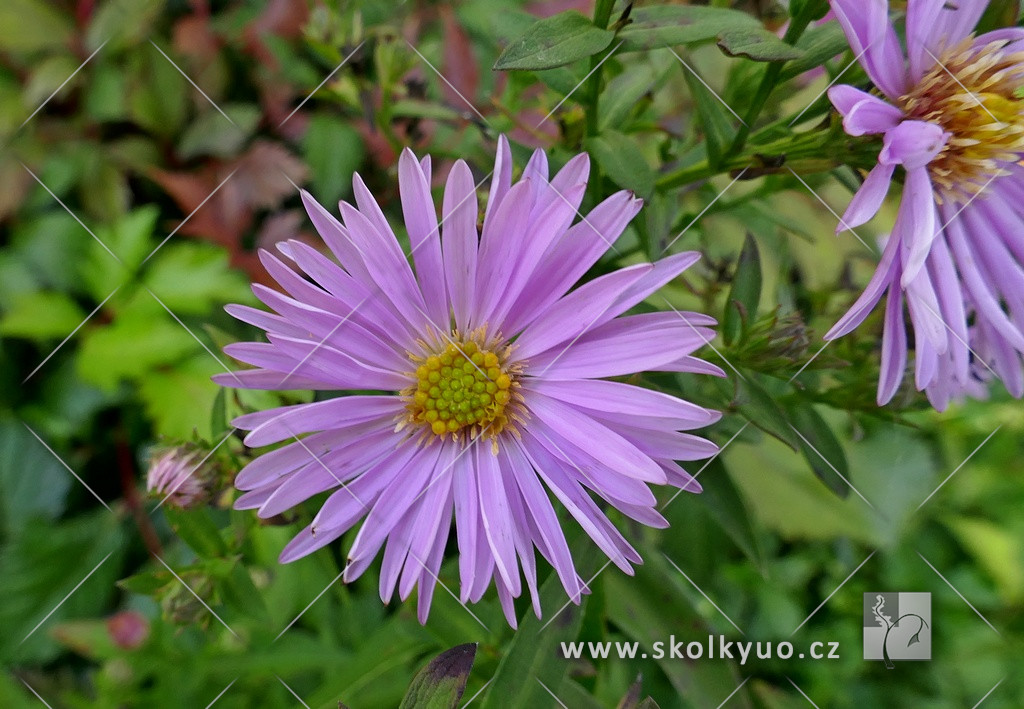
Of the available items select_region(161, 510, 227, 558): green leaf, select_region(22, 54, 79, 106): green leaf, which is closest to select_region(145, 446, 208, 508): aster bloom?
select_region(161, 510, 227, 558): green leaf

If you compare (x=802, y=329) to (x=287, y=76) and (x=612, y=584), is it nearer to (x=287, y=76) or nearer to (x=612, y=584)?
(x=612, y=584)

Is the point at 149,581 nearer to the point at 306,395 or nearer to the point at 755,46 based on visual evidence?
the point at 306,395

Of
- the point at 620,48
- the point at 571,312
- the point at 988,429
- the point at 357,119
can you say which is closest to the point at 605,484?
the point at 571,312

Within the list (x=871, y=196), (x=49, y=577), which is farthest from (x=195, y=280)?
(x=871, y=196)

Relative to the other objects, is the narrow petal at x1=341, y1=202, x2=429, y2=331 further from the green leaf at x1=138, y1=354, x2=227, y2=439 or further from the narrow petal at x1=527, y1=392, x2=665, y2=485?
the green leaf at x1=138, y1=354, x2=227, y2=439

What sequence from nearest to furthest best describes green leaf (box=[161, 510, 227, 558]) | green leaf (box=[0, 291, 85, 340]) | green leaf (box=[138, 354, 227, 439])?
green leaf (box=[161, 510, 227, 558]) → green leaf (box=[138, 354, 227, 439]) → green leaf (box=[0, 291, 85, 340])

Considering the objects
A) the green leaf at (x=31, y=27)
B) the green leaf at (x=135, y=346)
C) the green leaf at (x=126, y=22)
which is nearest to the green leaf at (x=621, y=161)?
the green leaf at (x=135, y=346)
